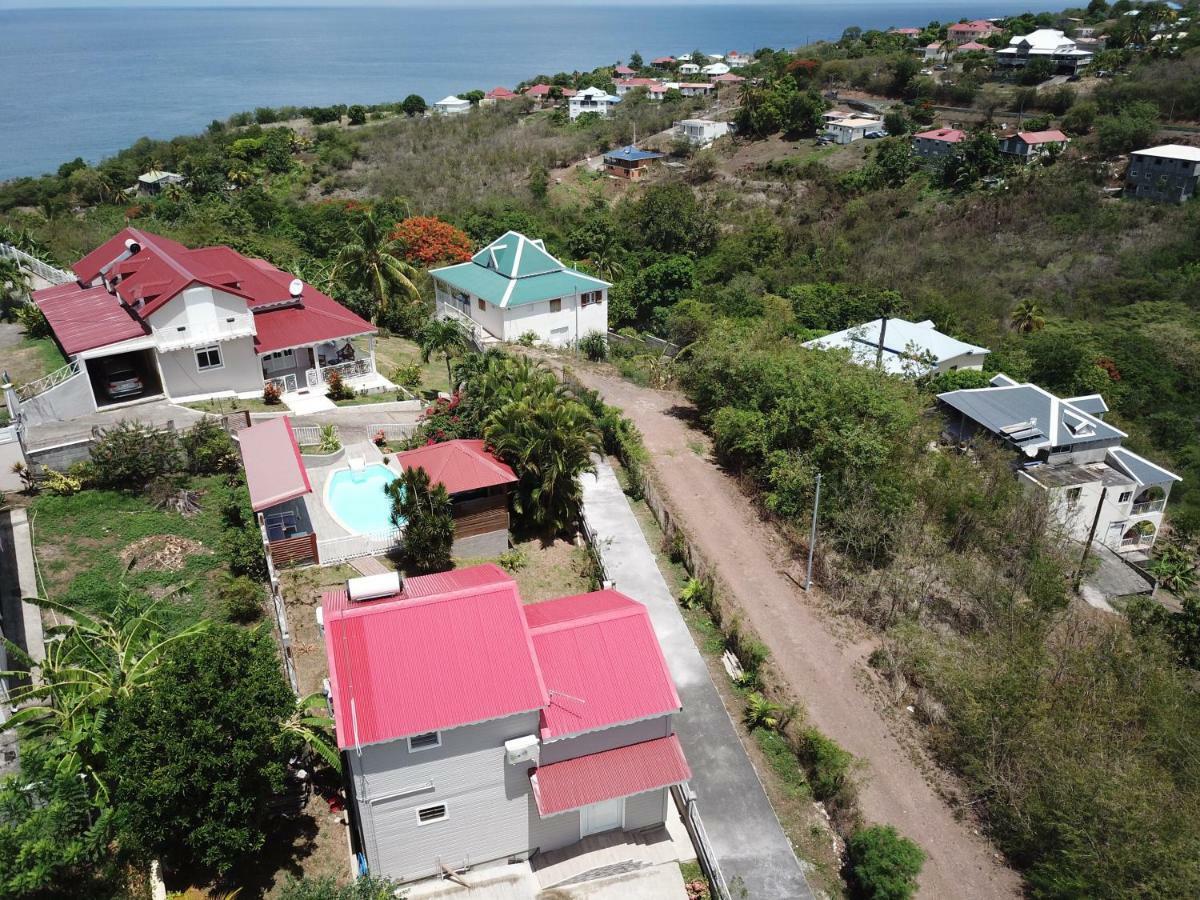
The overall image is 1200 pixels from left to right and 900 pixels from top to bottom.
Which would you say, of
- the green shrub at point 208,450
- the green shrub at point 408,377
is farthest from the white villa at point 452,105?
the green shrub at point 208,450

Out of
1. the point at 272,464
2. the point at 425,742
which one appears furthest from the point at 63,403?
the point at 425,742

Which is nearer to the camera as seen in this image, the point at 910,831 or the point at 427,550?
the point at 910,831

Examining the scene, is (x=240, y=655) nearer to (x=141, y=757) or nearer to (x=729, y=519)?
(x=141, y=757)

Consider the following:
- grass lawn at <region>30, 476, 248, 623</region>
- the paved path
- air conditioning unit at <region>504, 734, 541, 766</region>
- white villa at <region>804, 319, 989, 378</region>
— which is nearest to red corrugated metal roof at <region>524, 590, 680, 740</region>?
air conditioning unit at <region>504, 734, 541, 766</region>

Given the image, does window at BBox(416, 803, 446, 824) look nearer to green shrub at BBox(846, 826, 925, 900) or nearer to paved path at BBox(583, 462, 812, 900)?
paved path at BBox(583, 462, 812, 900)

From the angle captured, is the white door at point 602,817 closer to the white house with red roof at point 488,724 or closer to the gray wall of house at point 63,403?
the white house with red roof at point 488,724

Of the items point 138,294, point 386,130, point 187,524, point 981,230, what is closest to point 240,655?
point 187,524
